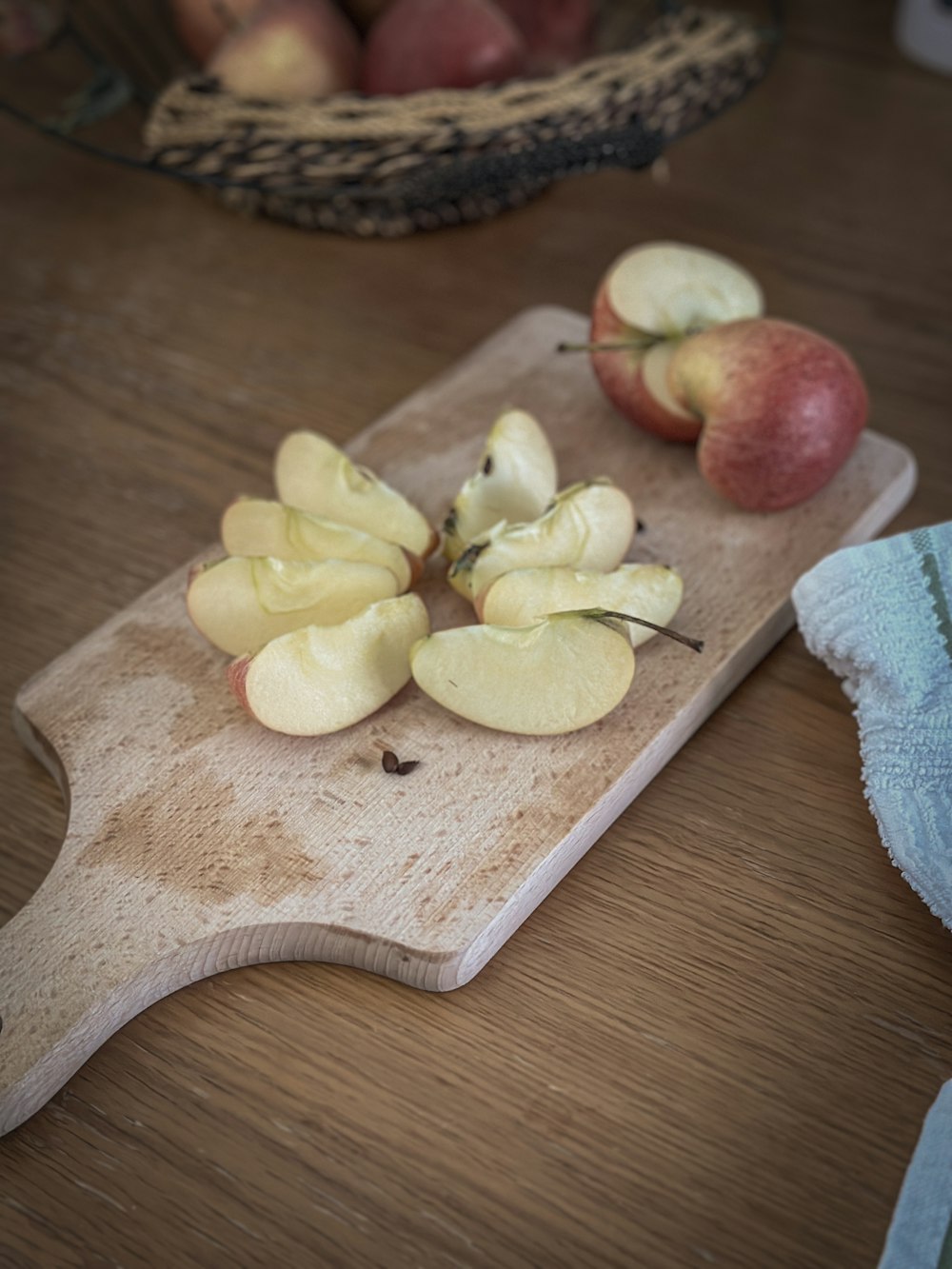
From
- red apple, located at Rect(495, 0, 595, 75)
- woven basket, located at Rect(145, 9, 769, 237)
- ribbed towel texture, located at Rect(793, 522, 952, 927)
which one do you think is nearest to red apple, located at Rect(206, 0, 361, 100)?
woven basket, located at Rect(145, 9, 769, 237)

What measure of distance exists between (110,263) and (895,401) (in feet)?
2.07

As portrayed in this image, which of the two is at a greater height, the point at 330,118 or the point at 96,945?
the point at 330,118

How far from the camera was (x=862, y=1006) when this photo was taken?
55 centimetres

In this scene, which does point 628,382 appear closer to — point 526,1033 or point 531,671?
point 531,671

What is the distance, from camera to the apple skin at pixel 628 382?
2.56 feet

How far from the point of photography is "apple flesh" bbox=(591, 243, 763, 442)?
781 millimetres

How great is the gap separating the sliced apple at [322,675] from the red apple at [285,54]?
555 mm

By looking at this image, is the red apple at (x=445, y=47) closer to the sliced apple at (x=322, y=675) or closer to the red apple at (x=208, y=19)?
the red apple at (x=208, y=19)

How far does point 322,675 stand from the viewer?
615 mm

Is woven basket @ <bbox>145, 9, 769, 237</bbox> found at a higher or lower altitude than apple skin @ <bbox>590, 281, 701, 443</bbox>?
higher

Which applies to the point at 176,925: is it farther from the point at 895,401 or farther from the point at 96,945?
the point at 895,401

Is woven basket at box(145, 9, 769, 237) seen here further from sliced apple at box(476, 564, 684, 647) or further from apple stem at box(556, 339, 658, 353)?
sliced apple at box(476, 564, 684, 647)

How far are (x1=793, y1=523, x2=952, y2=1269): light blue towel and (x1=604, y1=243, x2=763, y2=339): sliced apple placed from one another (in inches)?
8.1

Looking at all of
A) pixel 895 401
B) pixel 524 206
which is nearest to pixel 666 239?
pixel 524 206
